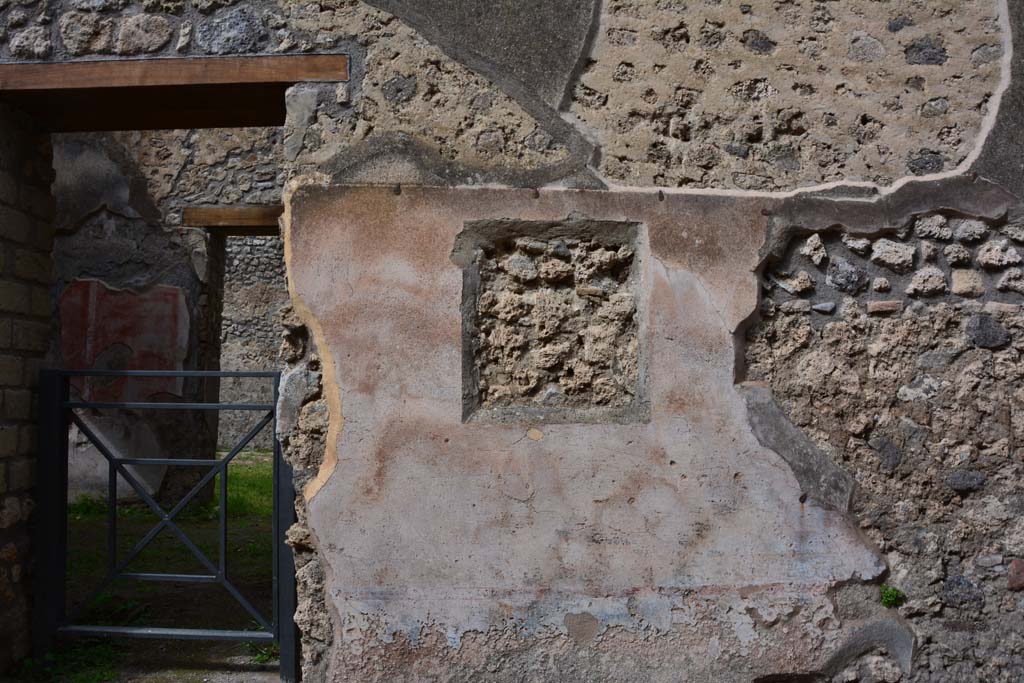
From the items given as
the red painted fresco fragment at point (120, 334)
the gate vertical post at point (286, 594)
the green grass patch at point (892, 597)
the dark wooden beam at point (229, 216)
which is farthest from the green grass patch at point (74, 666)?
the dark wooden beam at point (229, 216)

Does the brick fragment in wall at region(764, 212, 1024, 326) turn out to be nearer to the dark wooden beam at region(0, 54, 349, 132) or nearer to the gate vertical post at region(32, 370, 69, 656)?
the dark wooden beam at region(0, 54, 349, 132)

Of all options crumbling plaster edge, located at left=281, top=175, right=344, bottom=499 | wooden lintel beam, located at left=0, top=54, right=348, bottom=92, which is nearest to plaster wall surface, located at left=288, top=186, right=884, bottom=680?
crumbling plaster edge, located at left=281, top=175, right=344, bottom=499

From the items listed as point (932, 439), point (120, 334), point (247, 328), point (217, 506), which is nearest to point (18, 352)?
point (120, 334)

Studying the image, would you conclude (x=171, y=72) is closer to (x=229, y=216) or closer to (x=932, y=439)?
(x=932, y=439)

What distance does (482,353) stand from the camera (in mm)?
2479

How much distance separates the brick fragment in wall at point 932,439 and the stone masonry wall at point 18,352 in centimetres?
276

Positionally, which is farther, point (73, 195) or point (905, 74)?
point (73, 195)

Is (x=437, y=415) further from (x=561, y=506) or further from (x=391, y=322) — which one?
(x=561, y=506)

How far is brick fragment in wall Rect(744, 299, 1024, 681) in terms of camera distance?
2.46m

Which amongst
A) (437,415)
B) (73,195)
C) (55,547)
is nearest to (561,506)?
(437,415)

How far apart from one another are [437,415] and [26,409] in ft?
5.91

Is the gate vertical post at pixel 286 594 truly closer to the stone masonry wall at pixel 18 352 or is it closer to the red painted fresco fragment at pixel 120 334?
the stone masonry wall at pixel 18 352

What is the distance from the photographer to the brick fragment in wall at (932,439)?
8.06ft

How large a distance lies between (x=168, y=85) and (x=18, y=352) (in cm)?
126
